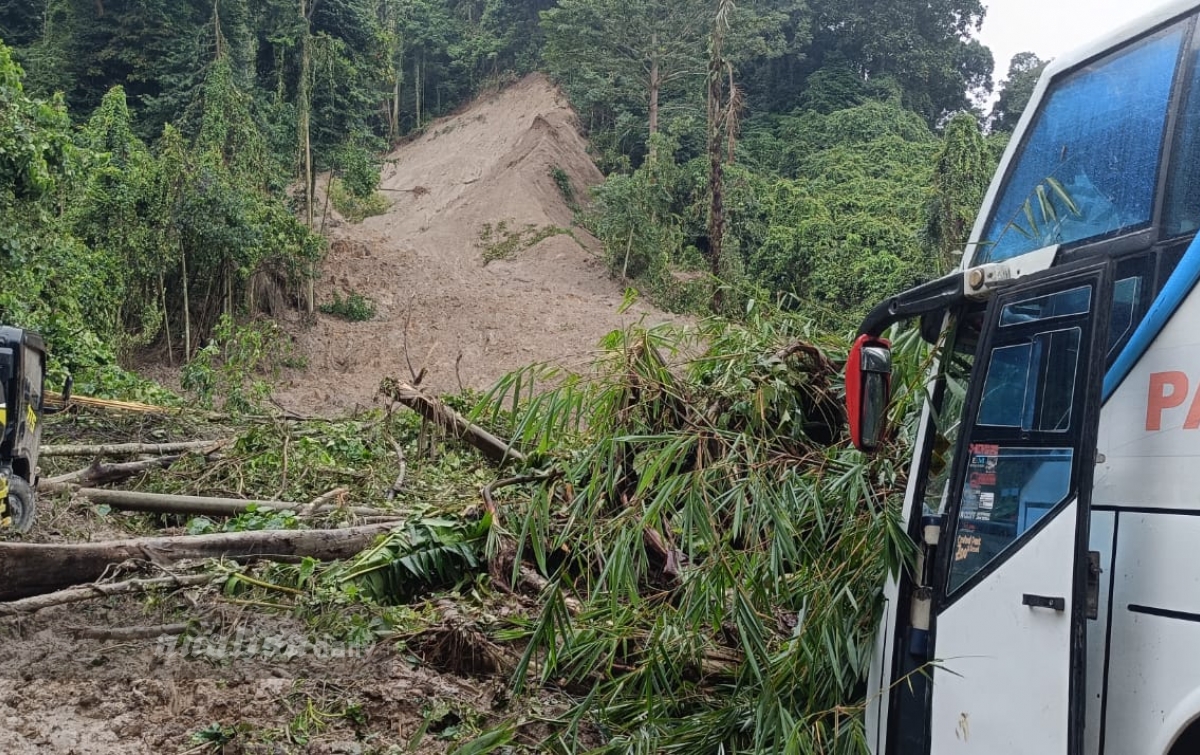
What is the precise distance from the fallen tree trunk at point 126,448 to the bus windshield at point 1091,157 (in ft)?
27.9

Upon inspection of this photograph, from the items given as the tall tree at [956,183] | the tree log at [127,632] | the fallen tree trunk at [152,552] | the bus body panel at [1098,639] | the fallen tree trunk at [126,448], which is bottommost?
the tree log at [127,632]

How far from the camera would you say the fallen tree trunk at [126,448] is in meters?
9.25

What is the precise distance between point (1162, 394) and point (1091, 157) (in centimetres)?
79

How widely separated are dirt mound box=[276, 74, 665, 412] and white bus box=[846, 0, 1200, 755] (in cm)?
1200

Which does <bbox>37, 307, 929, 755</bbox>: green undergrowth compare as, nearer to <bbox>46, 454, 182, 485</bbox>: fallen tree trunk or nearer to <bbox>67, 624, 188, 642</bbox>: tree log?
<bbox>67, 624, 188, 642</bbox>: tree log

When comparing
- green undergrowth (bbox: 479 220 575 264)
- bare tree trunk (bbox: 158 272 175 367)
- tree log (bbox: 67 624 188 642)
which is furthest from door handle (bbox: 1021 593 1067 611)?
green undergrowth (bbox: 479 220 575 264)

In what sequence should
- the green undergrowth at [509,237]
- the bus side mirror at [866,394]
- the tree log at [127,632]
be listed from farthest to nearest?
1. the green undergrowth at [509,237]
2. the tree log at [127,632]
3. the bus side mirror at [866,394]

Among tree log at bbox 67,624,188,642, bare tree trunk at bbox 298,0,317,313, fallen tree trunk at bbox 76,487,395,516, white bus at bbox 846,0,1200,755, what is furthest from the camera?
bare tree trunk at bbox 298,0,317,313

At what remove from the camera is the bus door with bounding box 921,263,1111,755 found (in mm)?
2277

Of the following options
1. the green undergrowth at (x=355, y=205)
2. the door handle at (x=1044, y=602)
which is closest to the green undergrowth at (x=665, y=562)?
the door handle at (x=1044, y=602)

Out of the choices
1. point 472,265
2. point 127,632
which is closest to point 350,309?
point 472,265

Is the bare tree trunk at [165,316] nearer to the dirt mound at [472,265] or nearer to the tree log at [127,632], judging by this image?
the dirt mound at [472,265]

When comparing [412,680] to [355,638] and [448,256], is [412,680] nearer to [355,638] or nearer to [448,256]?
[355,638]

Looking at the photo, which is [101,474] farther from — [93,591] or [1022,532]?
[1022,532]
